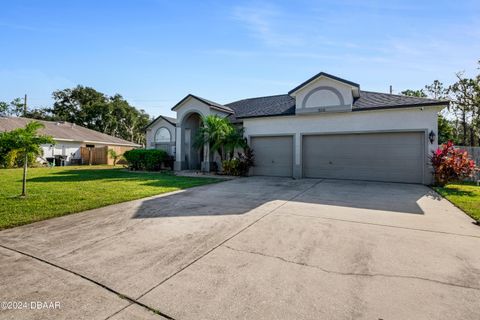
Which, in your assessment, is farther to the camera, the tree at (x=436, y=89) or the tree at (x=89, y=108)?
the tree at (x=89, y=108)

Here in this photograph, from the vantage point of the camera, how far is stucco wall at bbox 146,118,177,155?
1919 cm

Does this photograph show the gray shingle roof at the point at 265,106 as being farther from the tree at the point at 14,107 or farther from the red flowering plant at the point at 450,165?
the tree at the point at 14,107

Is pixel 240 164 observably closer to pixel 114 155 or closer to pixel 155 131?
pixel 155 131

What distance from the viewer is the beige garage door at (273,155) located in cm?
1333

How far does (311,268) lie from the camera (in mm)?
3070

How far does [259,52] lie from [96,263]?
1220 centimetres

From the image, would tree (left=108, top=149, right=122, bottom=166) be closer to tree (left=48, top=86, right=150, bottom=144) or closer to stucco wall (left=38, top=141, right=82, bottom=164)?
stucco wall (left=38, top=141, right=82, bottom=164)

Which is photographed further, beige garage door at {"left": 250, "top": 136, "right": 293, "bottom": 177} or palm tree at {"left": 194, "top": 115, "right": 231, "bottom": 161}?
palm tree at {"left": 194, "top": 115, "right": 231, "bottom": 161}

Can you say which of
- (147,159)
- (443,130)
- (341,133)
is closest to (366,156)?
(341,133)

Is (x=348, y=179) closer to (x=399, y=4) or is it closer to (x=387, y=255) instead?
(x=399, y=4)

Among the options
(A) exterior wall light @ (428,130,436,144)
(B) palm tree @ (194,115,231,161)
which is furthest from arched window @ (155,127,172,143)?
(A) exterior wall light @ (428,130,436,144)

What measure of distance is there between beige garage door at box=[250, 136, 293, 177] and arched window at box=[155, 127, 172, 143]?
8586 millimetres

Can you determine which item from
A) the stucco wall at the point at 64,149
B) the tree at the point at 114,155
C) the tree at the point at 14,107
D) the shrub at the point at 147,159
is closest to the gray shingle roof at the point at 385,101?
the shrub at the point at 147,159

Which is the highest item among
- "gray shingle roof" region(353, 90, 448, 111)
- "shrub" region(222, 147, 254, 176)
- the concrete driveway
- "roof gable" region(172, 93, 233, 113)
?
"roof gable" region(172, 93, 233, 113)
